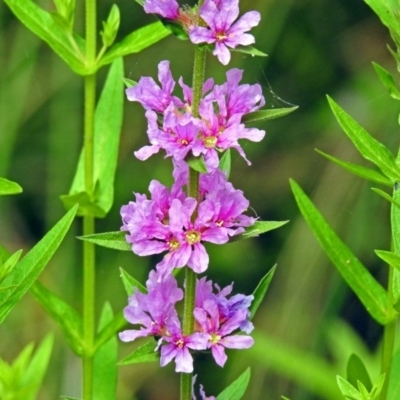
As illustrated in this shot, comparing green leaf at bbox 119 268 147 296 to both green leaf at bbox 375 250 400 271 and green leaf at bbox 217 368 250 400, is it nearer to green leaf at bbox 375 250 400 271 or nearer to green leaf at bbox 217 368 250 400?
green leaf at bbox 217 368 250 400

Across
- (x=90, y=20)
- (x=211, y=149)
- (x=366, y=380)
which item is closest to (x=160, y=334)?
(x=211, y=149)

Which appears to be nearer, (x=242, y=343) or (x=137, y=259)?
(x=242, y=343)

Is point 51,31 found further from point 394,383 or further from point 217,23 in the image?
point 394,383

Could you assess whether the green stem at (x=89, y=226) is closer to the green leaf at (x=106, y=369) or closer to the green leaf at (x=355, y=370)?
the green leaf at (x=106, y=369)

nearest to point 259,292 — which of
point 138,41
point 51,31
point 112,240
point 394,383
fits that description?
point 112,240

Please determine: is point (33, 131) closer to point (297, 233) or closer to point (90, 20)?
point (297, 233)
